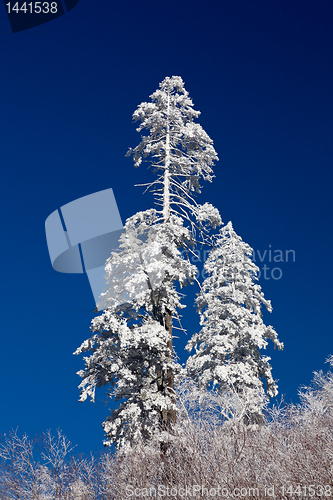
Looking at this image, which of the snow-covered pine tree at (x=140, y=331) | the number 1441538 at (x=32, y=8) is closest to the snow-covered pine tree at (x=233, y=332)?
the snow-covered pine tree at (x=140, y=331)

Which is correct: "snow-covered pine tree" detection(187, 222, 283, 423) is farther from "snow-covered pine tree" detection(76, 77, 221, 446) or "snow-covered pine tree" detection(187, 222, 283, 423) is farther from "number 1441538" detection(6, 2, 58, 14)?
"number 1441538" detection(6, 2, 58, 14)

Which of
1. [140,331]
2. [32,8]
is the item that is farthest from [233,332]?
[32,8]

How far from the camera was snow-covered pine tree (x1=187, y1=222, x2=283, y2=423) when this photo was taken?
21.0m

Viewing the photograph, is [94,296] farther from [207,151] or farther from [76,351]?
[207,151]

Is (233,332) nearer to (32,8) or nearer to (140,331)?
(140,331)

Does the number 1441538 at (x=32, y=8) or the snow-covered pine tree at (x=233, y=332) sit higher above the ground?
the number 1441538 at (x=32, y=8)

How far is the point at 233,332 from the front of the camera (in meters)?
22.2

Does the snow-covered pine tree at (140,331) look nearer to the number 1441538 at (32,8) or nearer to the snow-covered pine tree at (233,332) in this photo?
the snow-covered pine tree at (233,332)

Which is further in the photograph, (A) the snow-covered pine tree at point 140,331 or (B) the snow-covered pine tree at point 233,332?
(B) the snow-covered pine tree at point 233,332

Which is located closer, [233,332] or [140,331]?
[140,331]

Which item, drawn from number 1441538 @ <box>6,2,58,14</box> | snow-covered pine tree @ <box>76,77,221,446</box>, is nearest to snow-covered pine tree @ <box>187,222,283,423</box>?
snow-covered pine tree @ <box>76,77,221,446</box>

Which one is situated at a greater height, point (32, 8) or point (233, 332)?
point (32, 8)

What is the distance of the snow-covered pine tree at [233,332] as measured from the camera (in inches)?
826

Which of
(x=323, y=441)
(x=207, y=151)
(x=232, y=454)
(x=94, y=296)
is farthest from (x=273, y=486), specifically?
(x=207, y=151)
